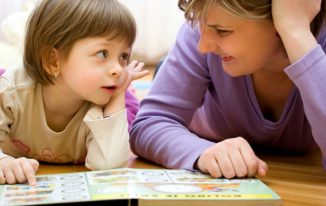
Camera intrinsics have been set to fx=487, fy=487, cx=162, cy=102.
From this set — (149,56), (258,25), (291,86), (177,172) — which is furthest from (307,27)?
(149,56)

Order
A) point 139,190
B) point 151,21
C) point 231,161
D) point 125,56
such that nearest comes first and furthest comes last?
point 139,190, point 231,161, point 125,56, point 151,21

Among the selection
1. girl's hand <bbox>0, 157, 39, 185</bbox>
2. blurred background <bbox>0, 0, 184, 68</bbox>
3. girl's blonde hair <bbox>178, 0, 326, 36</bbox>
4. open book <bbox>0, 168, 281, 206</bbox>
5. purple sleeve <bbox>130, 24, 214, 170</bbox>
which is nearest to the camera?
open book <bbox>0, 168, 281, 206</bbox>

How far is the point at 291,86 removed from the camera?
1.01 meters

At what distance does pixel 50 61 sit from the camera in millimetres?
976

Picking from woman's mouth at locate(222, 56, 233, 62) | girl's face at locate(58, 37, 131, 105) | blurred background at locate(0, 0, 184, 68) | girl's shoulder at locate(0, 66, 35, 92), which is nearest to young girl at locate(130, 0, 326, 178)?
woman's mouth at locate(222, 56, 233, 62)

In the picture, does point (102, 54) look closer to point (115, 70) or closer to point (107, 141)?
point (115, 70)

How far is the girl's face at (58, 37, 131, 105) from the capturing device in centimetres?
93

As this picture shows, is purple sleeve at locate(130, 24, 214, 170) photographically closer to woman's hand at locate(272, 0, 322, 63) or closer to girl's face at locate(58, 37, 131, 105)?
girl's face at locate(58, 37, 131, 105)

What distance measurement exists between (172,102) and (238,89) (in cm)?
14

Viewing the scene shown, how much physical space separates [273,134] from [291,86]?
11cm

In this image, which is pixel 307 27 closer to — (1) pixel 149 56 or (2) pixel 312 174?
(2) pixel 312 174

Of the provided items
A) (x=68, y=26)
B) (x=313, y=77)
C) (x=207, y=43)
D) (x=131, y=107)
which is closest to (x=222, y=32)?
(x=207, y=43)

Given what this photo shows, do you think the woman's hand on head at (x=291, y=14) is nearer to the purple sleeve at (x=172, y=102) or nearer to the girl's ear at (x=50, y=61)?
the purple sleeve at (x=172, y=102)

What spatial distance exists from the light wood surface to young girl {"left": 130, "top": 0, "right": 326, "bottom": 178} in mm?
34
